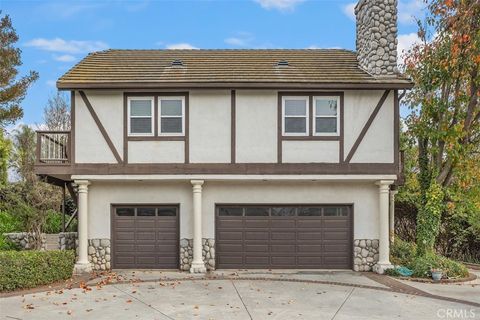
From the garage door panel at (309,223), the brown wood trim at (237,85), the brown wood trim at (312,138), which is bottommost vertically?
the garage door panel at (309,223)

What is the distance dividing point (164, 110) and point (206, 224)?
3692 millimetres

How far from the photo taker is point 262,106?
45.3 feet

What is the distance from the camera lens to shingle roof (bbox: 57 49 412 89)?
1352 centimetres

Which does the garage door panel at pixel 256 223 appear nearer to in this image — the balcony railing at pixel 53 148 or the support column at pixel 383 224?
the support column at pixel 383 224

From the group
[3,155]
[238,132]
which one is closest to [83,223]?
[238,132]

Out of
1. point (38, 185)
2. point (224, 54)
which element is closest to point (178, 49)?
point (224, 54)

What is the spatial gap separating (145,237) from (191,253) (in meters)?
1.52

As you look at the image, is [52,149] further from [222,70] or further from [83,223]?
[222,70]

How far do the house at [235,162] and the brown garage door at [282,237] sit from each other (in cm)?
3

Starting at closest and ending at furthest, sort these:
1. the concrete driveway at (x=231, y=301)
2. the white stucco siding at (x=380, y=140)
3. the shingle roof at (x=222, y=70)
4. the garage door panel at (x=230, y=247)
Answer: the concrete driveway at (x=231, y=301)
the shingle roof at (x=222, y=70)
the white stucco siding at (x=380, y=140)
the garage door panel at (x=230, y=247)

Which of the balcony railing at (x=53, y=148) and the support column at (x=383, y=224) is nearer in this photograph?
the balcony railing at (x=53, y=148)

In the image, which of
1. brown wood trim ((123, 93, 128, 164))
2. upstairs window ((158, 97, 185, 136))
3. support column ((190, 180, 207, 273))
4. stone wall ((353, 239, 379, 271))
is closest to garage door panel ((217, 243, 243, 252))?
support column ((190, 180, 207, 273))

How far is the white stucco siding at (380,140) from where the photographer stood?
13734 mm

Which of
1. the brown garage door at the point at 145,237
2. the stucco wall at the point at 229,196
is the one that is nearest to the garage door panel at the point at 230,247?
the stucco wall at the point at 229,196
